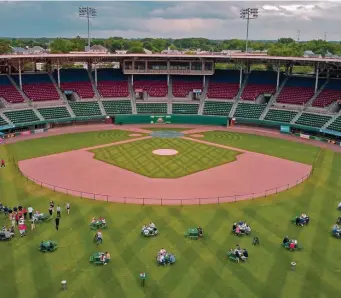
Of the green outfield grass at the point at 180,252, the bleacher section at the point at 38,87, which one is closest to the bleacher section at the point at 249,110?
the green outfield grass at the point at 180,252

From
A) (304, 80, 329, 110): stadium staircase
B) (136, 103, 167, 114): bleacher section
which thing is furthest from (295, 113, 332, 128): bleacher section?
(136, 103, 167, 114): bleacher section

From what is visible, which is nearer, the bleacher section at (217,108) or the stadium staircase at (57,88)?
the stadium staircase at (57,88)

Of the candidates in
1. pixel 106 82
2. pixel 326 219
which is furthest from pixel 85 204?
pixel 106 82

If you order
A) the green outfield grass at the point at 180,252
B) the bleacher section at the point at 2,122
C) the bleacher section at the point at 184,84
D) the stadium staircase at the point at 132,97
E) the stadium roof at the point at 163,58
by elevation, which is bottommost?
the green outfield grass at the point at 180,252

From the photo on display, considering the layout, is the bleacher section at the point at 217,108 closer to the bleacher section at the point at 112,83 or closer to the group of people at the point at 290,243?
the bleacher section at the point at 112,83

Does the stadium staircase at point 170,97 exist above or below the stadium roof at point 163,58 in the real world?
below

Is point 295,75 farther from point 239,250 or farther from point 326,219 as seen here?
point 239,250

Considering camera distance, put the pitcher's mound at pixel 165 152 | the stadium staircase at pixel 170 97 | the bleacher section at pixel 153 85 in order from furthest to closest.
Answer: the bleacher section at pixel 153 85 < the stadium staircase at pixel 170 97 < the pitcher's mound at pixel 165 152

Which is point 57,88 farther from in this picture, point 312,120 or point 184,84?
point 312,120

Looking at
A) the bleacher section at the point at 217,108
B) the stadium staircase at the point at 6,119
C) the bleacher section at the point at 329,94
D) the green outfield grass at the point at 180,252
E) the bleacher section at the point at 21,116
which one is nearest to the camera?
the green outfield grass at the point at 180,252
